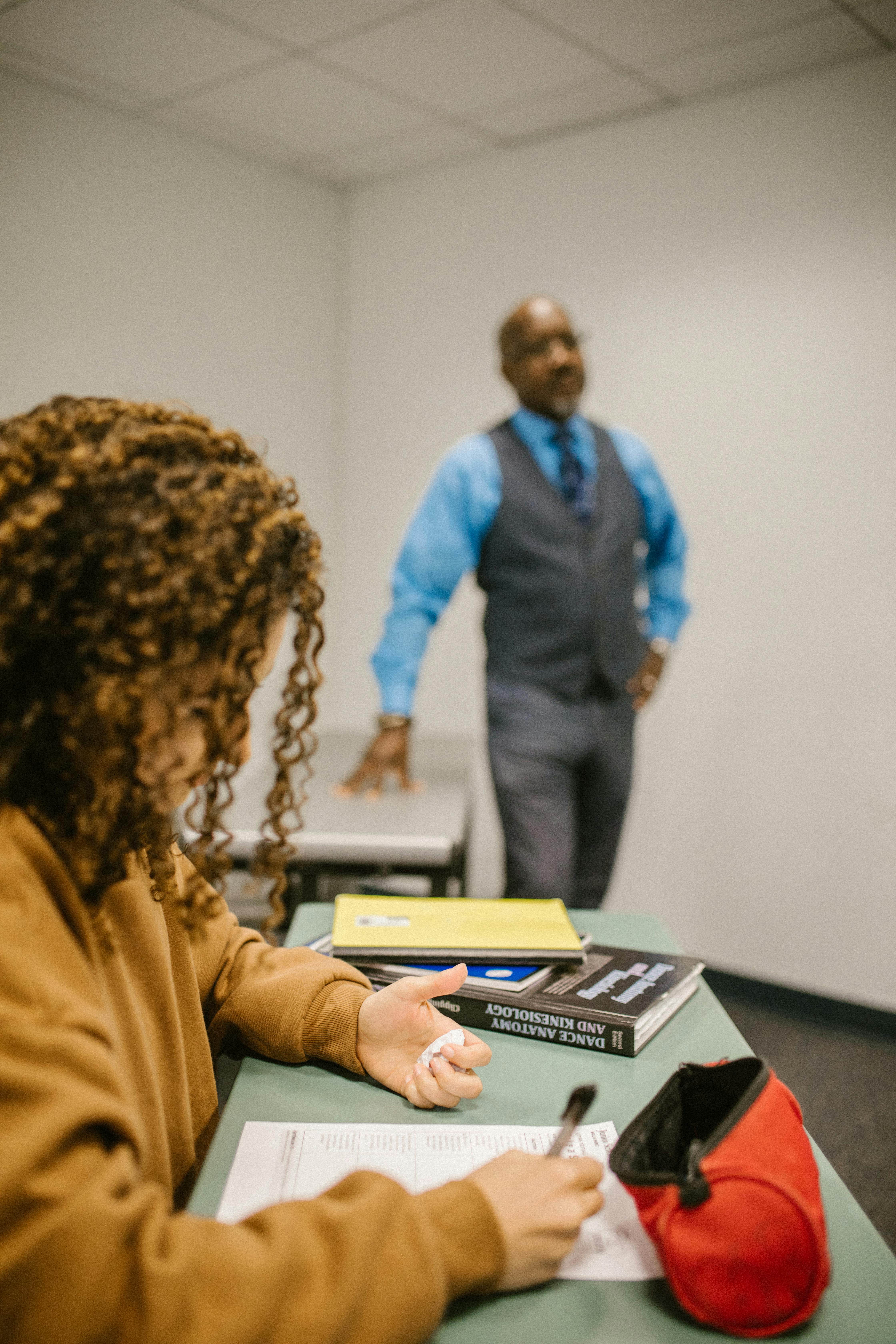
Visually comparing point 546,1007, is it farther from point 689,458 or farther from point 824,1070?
point 689,458

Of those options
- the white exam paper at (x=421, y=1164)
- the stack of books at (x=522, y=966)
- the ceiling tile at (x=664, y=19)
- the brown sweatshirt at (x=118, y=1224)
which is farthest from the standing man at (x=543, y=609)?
the brown sweatshirt at (x=118, y=1224)

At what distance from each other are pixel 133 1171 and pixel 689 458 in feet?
9.13

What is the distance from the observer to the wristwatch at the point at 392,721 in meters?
2.21

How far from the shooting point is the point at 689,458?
118 inches

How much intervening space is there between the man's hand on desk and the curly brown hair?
150 cm

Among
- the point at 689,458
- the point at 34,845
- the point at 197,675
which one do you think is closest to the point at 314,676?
the point at 197,675

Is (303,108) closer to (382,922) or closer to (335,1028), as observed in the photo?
(382,922)

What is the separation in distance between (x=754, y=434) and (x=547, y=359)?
3.07 feet

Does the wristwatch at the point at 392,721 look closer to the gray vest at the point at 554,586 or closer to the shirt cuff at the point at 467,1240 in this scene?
the gray vest at the point at 554,586

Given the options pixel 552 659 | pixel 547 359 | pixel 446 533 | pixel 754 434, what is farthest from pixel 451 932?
pixel 754 434

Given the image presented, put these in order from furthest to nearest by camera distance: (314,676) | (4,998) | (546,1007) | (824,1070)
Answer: (824,1070) → (546,1007) → (314,676) → (4,998)

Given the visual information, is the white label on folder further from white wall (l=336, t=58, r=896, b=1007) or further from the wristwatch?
white wall (l=336, t=58, r=896, b=1007)

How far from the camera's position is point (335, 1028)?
3.06ft

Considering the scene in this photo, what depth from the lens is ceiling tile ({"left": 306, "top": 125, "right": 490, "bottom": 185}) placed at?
318cm
